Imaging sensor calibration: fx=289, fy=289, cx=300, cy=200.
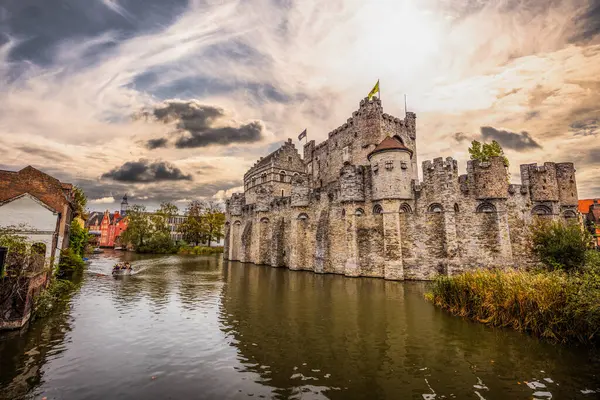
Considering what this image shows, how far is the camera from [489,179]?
21766 millimetres

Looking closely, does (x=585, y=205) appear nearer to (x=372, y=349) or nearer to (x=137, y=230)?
(x=372, y=349)

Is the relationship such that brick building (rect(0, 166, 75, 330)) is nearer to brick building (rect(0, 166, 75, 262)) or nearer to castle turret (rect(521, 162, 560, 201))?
brick building (rect(0, 166, 75, 262))

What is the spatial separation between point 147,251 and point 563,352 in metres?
63.1

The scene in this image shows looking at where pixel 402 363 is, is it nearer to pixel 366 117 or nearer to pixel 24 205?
pixel 24 205

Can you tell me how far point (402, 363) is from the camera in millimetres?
7965

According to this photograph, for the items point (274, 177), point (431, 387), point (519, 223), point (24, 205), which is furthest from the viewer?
point (274, 177)

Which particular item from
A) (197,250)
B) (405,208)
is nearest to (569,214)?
(405,208)

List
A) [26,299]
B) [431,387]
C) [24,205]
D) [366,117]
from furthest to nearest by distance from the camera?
[366,117] < [24,205] < [26,299] < [431,387]

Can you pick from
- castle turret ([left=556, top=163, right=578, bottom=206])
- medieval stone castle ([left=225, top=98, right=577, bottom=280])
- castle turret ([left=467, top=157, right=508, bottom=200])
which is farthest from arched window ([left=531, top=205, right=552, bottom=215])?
castle turret ([left=467, top=157, right=508, bottom=200])

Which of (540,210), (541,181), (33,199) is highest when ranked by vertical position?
(541,181)

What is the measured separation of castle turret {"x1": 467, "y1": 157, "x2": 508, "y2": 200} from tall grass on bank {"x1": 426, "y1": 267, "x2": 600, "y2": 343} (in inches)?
434

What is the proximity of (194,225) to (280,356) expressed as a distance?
179 ft

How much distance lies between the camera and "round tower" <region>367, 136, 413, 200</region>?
23.5 m

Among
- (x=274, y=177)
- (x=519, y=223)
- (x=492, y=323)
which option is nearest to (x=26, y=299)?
(x=492, y=323)
